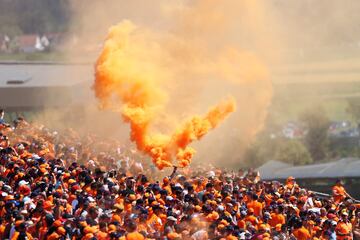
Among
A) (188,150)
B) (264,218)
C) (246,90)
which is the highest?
(246,90)

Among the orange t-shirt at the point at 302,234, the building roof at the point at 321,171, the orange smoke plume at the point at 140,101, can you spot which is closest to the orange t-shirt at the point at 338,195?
the orange smoke plume at the point at 140,101

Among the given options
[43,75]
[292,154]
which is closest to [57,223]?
[43,75]

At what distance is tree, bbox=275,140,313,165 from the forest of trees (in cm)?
2990

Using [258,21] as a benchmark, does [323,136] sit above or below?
below

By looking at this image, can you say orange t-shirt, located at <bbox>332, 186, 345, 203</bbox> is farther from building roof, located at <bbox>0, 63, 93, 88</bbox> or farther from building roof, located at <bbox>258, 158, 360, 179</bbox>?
building roof, located at <bbox>0, 63, 93, 88</bbox>

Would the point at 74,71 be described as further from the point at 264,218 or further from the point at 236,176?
the point at 264,218

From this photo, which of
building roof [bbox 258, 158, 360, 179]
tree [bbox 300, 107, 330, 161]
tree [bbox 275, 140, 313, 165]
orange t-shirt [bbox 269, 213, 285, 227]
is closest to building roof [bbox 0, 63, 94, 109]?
building roof [bbox 258, 158, 360, 179]

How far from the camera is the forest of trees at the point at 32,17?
245 feet

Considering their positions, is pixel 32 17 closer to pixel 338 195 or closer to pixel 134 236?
pixel 338 195

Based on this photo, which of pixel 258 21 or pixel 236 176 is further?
pixel 258 21

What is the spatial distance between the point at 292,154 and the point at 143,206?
3118cm

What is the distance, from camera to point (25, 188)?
1472cm

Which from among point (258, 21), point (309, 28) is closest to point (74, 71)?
point (258, 21)

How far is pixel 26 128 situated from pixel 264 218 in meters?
9.53
